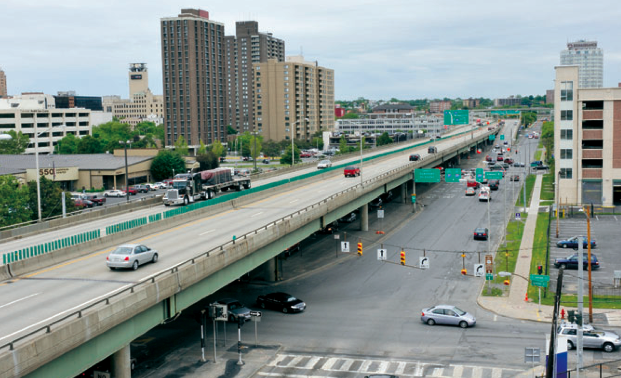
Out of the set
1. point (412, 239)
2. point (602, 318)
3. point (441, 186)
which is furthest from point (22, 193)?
point (441, 186)

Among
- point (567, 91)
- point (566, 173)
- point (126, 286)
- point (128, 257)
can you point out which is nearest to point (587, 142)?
point (566, 173)

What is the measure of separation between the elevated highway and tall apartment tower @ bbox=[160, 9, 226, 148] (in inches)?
5500

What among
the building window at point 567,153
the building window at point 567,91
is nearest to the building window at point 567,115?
the building window at point 567,91

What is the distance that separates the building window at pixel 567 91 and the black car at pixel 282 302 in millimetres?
56703

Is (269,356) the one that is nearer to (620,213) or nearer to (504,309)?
(504,309)

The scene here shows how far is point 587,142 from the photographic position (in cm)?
8525

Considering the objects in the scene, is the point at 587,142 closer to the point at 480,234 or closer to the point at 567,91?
the point at 567,91

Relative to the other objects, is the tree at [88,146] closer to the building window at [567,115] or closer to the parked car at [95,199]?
the parked car at [95,199]

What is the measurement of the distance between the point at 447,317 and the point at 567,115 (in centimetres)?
5532

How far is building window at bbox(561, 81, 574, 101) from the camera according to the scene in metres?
84.4

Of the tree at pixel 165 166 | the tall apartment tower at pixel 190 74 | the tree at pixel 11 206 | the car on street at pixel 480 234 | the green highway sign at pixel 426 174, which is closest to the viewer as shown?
the tree at pixel 11 206

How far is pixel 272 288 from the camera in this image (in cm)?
4881

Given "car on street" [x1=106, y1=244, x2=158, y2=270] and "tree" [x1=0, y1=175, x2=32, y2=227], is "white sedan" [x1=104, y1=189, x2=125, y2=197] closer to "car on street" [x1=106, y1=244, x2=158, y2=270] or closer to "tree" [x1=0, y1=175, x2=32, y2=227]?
"tree" [x1=0, y1=175, x2=32, y2=227]

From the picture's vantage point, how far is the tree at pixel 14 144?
14104cm
